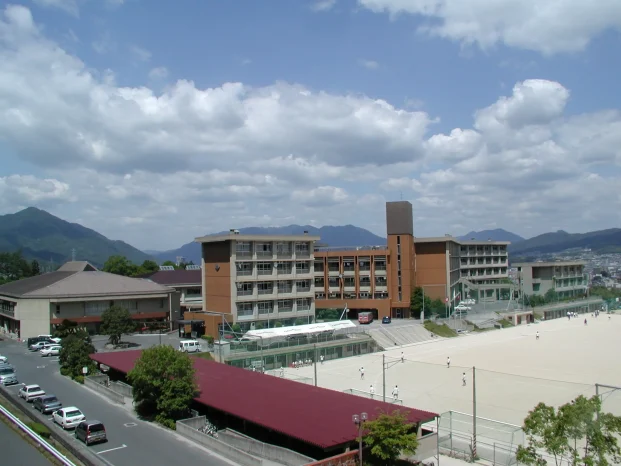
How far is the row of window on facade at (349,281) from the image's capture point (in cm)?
7806

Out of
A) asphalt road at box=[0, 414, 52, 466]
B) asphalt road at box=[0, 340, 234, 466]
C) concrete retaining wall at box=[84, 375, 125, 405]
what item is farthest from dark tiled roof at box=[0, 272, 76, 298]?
asphalt road at box=[0, 414, 52, 466]

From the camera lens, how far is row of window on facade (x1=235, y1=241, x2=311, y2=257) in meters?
61.3

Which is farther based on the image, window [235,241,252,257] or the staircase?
window [235,241,252,257]

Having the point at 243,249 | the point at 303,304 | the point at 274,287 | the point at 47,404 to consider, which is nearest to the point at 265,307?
the point at 274,287

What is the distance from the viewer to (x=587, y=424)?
55.1 feet

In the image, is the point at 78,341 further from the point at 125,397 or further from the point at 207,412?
the point at 207,412

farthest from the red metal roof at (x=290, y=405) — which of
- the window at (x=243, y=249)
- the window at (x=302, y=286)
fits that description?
the window at (x=302, y=286)

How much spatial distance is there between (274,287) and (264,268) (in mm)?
2504

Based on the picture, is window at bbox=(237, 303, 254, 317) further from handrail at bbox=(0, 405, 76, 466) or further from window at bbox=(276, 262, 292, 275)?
handrail at bbox=(0, 405, 76, 466)

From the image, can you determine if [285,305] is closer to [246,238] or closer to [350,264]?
[246,238]

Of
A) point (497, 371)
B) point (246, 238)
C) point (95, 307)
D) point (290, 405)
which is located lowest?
point (497, 371)

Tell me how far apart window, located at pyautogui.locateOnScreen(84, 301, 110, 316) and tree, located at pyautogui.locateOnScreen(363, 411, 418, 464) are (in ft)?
165

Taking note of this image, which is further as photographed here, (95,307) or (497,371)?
(95,307)

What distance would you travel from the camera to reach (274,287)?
63062 mm
